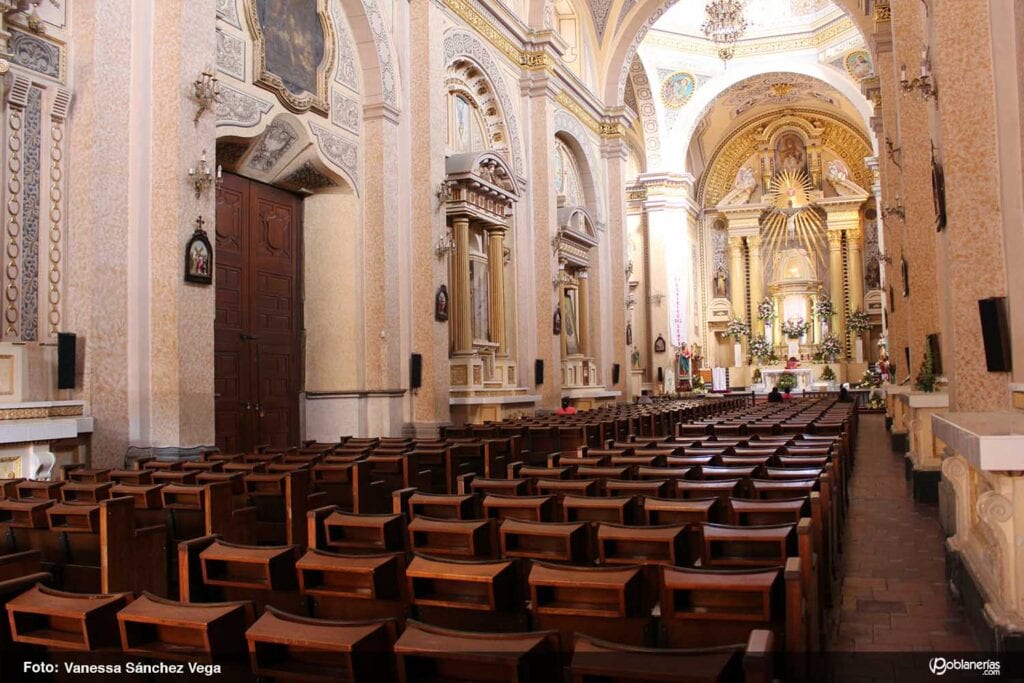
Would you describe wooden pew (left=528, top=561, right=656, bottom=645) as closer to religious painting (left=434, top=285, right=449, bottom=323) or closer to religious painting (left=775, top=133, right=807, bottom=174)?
religious painting (left=434, top=285, right=449, bottom=323)

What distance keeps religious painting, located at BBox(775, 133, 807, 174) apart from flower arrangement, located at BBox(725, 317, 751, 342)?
5.81 meters

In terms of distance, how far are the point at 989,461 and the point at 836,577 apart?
6.35 feet

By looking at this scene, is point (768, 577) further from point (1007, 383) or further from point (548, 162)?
point (548, 162)

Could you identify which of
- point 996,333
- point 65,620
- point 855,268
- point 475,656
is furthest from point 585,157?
point 475,656

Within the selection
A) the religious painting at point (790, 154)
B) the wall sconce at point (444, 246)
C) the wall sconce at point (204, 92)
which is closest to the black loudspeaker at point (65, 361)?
the wall sconce at point (204, 92)

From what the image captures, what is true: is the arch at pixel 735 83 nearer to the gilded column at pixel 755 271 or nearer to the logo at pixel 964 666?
the gilded column at pixel 755 271

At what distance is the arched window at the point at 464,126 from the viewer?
15.4 metres

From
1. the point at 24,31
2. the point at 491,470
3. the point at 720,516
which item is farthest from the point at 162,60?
the point at 720,516

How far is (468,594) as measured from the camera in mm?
3160

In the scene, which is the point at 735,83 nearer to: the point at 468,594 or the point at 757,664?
the point at 468,594

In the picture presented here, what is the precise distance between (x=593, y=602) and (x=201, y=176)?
7383 millimetres

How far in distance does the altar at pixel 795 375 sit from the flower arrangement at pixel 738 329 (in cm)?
178

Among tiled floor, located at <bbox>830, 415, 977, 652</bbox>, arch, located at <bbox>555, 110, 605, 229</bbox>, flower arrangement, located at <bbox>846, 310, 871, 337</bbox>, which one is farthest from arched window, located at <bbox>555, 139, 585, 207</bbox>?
flower arrangement, located at <bbox>846, 310, 871, 337</bbox>

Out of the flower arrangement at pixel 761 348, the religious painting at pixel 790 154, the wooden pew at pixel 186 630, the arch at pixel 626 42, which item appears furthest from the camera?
the religious painting at pixel 790 154
